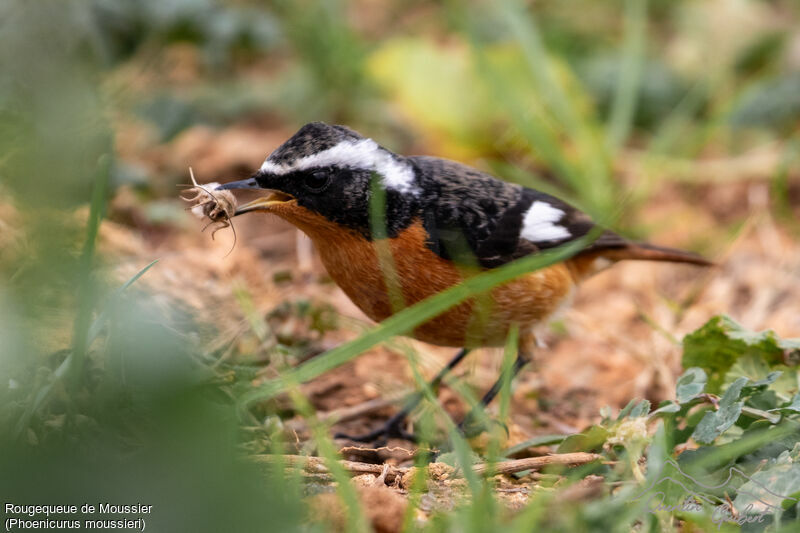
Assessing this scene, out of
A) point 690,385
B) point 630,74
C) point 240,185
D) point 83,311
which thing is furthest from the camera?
point 630,74

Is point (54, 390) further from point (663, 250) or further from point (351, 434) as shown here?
point (663, 250)

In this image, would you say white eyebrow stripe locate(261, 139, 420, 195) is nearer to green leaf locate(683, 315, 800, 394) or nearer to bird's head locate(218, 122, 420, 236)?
bird's head locate(218, 122, 420, 236)

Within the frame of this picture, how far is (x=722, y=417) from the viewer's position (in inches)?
114

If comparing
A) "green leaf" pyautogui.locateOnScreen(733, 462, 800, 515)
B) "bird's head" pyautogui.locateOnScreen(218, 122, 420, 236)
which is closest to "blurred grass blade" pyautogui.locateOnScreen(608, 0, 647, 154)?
"bird's head" pyautogui.locateOnScreen(218, 122, 420, 236)

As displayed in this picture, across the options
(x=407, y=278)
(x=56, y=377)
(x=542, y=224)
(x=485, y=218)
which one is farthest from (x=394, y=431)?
(x=56, y=377)

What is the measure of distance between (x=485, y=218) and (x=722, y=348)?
1432mm

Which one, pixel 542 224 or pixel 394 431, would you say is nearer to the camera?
pixel 394 431

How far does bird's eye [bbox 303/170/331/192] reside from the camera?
3879 millimetres

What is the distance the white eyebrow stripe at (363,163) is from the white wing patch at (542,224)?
2.42 ft

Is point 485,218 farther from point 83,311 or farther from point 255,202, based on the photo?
point 83,311

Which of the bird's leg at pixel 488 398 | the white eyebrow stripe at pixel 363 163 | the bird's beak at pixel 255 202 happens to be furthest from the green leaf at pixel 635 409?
the bird's beak at pixel 255 202

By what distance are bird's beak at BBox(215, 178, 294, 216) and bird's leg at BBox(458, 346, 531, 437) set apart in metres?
1.36

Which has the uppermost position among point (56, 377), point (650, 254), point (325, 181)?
point (325, 181)

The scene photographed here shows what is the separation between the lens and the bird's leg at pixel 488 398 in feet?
12.6
